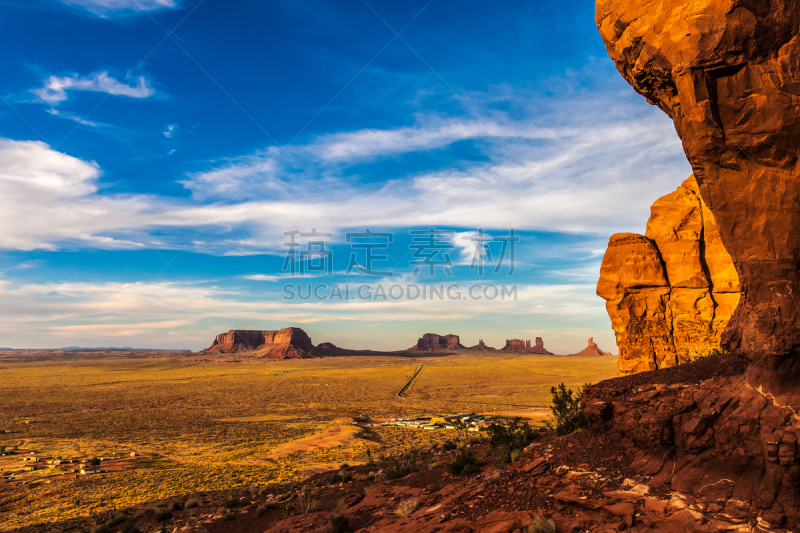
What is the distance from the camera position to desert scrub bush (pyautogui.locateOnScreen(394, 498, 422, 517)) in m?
9.82

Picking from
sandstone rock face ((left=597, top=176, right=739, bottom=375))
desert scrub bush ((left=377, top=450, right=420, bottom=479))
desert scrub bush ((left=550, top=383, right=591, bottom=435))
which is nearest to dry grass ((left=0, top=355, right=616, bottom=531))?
desert scrub bush ((left=377, top=450, right=420, bottom=479))

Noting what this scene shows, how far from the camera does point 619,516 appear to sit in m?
6.32

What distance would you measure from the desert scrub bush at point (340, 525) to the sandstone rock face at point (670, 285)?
1289cm

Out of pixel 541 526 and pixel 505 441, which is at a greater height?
pixel 541 526

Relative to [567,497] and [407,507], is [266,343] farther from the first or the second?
[567,497]

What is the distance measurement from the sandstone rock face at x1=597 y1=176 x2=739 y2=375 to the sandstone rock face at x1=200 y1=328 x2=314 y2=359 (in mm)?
150246

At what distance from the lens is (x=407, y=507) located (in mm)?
10031

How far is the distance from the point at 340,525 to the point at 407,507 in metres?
1.71

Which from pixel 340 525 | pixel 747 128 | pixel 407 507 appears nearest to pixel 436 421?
pixel 407 507

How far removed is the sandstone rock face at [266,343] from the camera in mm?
162875

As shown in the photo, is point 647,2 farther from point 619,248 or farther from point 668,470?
point 619,248

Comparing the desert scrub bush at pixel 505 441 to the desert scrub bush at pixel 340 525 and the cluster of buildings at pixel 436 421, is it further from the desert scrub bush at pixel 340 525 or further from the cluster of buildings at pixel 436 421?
the cluster of buildings at pixel 436 421

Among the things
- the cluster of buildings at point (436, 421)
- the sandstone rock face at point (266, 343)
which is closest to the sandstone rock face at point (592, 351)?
the sandstone rock face at point (266, 343)

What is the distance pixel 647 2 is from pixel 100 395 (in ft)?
217
